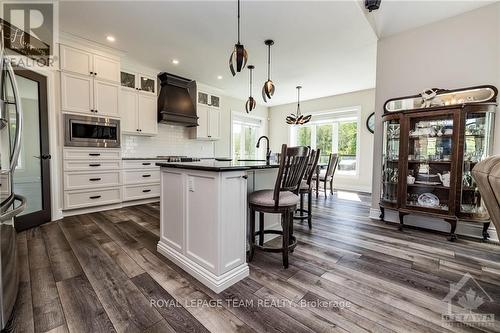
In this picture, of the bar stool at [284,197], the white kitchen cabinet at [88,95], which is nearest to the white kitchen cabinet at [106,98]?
the white kitchen cabinet at [88,95]

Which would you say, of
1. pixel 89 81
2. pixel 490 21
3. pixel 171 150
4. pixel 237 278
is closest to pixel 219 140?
pixel 171 150

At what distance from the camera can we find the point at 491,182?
104 centimetres

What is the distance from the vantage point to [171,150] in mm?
5234

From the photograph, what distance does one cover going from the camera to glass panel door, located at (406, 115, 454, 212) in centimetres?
273

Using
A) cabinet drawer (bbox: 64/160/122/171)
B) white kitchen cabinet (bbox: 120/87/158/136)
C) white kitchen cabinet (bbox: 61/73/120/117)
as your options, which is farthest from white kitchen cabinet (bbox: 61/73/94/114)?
cabinet drawer (bbox: 64/160/122/171)

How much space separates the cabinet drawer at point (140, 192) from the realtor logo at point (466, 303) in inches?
172

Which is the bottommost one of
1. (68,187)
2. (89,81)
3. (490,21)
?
(68,187)

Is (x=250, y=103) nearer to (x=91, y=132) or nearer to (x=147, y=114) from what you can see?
(x=147, y=114)

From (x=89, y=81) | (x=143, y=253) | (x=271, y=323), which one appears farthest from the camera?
(x=89, y=81)

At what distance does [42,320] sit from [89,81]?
344 centimetres

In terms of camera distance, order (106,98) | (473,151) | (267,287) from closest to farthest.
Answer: (267,287) → (473,151) → (106,98)

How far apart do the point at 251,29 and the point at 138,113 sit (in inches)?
106

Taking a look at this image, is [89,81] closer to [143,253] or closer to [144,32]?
[144,32]

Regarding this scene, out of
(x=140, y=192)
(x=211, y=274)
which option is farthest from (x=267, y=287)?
(x=140, y=192)
